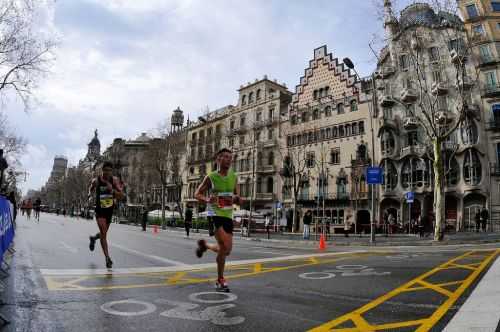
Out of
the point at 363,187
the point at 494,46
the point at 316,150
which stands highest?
the point at 494,46

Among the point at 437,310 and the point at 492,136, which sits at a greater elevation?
the point at 492,136

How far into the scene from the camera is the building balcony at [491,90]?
3265 centimetres

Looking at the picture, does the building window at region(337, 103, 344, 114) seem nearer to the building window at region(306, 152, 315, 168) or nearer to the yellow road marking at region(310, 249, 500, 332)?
the building window at region(306, 152, 315, 168)

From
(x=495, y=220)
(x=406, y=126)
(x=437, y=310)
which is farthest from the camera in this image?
(x=406, y=126)

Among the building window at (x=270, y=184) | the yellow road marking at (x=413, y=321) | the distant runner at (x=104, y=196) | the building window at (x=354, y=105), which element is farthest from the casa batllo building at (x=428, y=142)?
the distant runner at (x=104, y=196)

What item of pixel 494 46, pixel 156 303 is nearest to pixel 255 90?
pixel 494 46

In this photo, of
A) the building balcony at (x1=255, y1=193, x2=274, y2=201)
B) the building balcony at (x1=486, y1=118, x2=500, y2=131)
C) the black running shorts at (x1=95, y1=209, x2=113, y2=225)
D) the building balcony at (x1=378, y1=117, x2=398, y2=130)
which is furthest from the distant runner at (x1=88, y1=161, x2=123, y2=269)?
the building balcony at (x1=255, y1=193, x2=274, y2=201)

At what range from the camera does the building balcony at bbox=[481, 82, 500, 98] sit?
32653mm

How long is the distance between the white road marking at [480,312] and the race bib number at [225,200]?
2.90 m

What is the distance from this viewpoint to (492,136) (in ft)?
107

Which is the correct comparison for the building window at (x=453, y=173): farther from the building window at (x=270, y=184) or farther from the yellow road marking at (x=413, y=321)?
the yellow road marking at (x=413, y=321)

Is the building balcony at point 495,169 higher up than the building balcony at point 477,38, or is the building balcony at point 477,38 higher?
the building balcony at point 477,38

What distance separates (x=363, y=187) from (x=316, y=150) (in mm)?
8195

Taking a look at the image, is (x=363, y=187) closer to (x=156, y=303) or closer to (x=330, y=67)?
(x=330, y=67)
